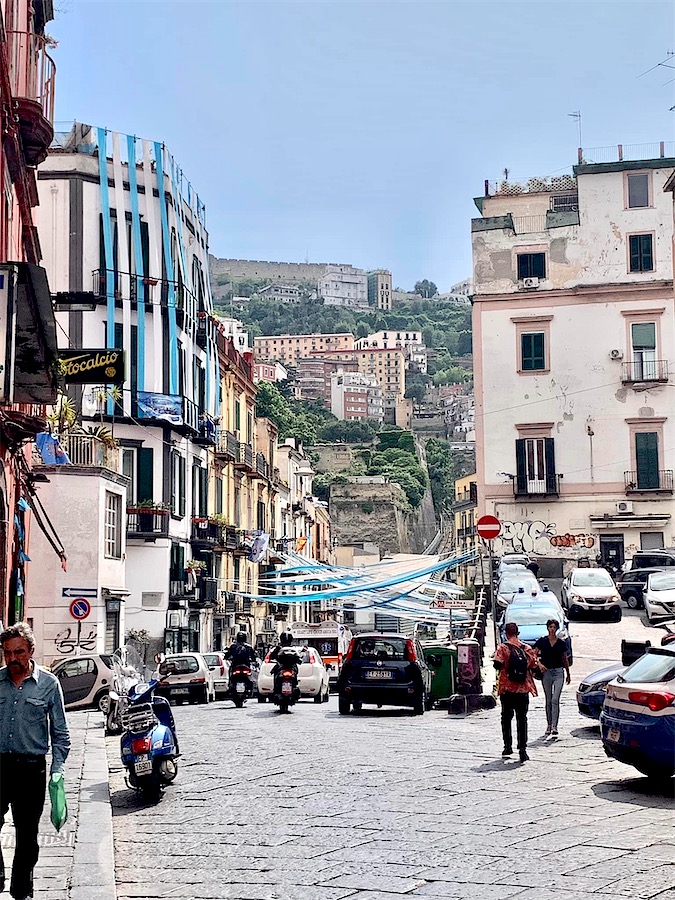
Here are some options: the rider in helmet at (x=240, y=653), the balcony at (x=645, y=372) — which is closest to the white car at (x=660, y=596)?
the rider in helmet at (x=240, y=653)

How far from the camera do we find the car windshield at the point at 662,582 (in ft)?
109

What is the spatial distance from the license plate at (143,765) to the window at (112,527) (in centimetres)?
2116

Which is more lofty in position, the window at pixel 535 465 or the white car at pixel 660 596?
the window at pixel 535 465

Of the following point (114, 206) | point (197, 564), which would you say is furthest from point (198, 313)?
point (197, 564)

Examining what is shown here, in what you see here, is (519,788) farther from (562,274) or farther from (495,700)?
(562,274)

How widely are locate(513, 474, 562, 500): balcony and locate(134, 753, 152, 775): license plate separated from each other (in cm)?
4178

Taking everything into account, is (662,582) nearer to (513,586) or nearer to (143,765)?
(513,586)

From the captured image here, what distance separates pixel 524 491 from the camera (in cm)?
5266

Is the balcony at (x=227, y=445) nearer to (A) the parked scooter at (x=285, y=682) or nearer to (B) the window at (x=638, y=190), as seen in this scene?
(B) the window at (x=638, y=190)

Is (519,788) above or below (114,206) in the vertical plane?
below

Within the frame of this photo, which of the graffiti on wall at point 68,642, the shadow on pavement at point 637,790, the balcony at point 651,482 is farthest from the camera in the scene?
the balcony at point 651,482

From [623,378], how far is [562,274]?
5330 mm

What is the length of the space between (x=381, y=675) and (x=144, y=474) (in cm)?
2139

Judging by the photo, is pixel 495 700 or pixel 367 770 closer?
pixel 367 770
